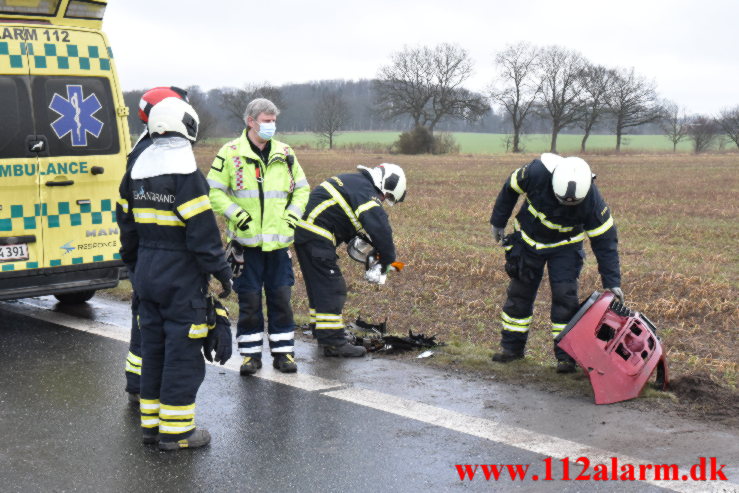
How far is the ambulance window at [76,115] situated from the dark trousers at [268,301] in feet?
6.91

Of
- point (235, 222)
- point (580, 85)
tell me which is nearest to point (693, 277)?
point (235, 222)

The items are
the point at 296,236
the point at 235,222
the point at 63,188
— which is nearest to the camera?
the point at 235,222

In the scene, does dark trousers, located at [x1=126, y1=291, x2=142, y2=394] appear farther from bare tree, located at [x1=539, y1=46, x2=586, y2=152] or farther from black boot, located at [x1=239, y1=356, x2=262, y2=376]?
bare tree, located at [x1=539, y1=46, x2=586, y2=152]

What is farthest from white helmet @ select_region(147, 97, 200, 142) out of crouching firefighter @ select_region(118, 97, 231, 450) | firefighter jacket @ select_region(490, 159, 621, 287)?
firefighter jacket @ select_region(490, 159, 621, 287)

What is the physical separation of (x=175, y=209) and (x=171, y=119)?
0.49m

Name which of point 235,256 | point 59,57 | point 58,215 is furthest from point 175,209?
point 59,57

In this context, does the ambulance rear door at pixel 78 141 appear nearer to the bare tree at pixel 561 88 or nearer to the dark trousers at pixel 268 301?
the dark trousers at pixel 268 301

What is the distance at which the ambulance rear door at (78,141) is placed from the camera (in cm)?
687

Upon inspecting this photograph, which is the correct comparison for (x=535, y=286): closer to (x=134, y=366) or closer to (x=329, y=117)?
(x=134, y=366)

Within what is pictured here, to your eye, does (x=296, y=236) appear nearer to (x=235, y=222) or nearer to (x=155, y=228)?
(x=235, y=222)

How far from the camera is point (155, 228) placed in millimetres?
4461

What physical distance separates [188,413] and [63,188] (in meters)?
3.29

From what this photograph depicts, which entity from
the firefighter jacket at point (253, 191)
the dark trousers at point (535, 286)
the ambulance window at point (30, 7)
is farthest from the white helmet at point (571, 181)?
the ambulance window at point (30, 7)

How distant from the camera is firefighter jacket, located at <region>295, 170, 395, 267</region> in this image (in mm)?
6223
